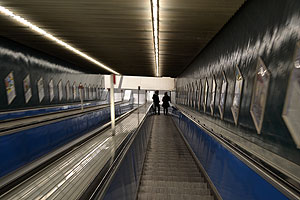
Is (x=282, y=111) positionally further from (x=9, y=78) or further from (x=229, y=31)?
(x=9, y=78)

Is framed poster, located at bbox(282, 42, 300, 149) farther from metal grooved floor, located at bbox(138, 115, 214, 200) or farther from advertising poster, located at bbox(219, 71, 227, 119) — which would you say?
advertising poster, located at bbox(219, 71, 227, 119)

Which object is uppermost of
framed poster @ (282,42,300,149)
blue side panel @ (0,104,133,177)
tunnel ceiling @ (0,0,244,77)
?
tunnel ceiling @ (0,0,244,77)

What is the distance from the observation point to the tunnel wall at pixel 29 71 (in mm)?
5688

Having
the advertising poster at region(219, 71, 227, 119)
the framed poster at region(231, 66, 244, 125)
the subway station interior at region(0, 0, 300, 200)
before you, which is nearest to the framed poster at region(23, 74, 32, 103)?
the subway station interior at region(0, 0, 300, 200)

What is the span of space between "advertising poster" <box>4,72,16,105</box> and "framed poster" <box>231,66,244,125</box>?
24.8ft

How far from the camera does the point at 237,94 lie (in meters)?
3.05

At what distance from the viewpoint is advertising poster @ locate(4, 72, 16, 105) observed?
5.72 m

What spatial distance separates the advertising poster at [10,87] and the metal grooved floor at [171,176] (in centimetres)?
566

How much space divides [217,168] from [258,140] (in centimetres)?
77

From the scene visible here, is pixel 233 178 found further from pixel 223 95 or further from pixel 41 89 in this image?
pixel 41 89

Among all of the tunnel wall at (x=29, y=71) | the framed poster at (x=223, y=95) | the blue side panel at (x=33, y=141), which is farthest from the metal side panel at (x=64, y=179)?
the tunnel wall at (x=29, y=71)

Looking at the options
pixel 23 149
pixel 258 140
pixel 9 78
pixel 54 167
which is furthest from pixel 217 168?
pixel 9 78

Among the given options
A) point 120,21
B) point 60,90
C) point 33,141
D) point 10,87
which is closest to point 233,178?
point 33,141

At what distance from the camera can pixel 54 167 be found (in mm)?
1554
